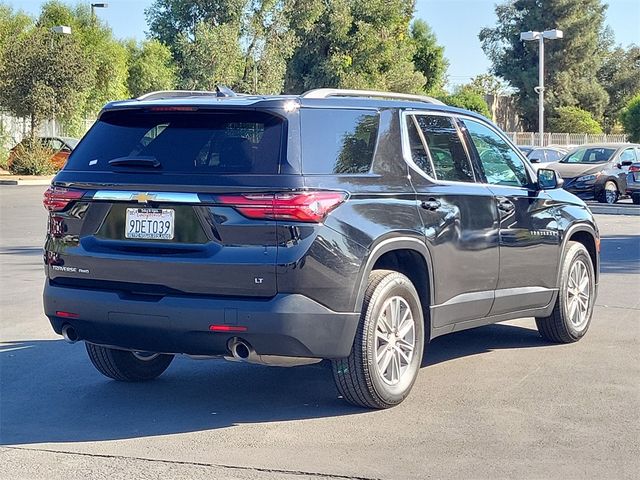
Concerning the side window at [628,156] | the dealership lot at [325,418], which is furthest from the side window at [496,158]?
the side window at [628,156]

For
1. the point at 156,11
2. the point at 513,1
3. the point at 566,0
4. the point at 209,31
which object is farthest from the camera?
the point at 513,1

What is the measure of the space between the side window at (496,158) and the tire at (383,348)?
151 cm

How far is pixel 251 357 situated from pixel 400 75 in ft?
163

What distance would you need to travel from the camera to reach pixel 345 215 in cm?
566

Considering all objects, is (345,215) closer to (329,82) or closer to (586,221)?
(586,221)

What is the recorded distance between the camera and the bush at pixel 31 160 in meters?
34.4

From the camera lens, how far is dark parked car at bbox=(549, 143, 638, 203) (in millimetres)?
24797

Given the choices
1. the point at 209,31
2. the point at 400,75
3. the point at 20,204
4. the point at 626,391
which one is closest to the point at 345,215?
the point at 626,391

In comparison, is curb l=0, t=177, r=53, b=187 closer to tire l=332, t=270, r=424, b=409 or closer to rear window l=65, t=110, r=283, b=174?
rear window l=65, t=110, r=283, b=174

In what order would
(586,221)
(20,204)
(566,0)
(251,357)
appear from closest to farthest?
1. (251,357)
2. (586,221)
3. (20,204)
4. (566,0)

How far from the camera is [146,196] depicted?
18.6 feet

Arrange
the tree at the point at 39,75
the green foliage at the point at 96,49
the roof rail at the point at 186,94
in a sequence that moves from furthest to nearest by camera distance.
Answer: the green foliage at the point at 96,49 → the tree at the point at 39,75 → the roof rail at the point at 186,94

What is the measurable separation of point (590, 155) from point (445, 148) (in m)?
20.3

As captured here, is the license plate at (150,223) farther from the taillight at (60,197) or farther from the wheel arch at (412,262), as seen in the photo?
the wheel arch at (412,262)
